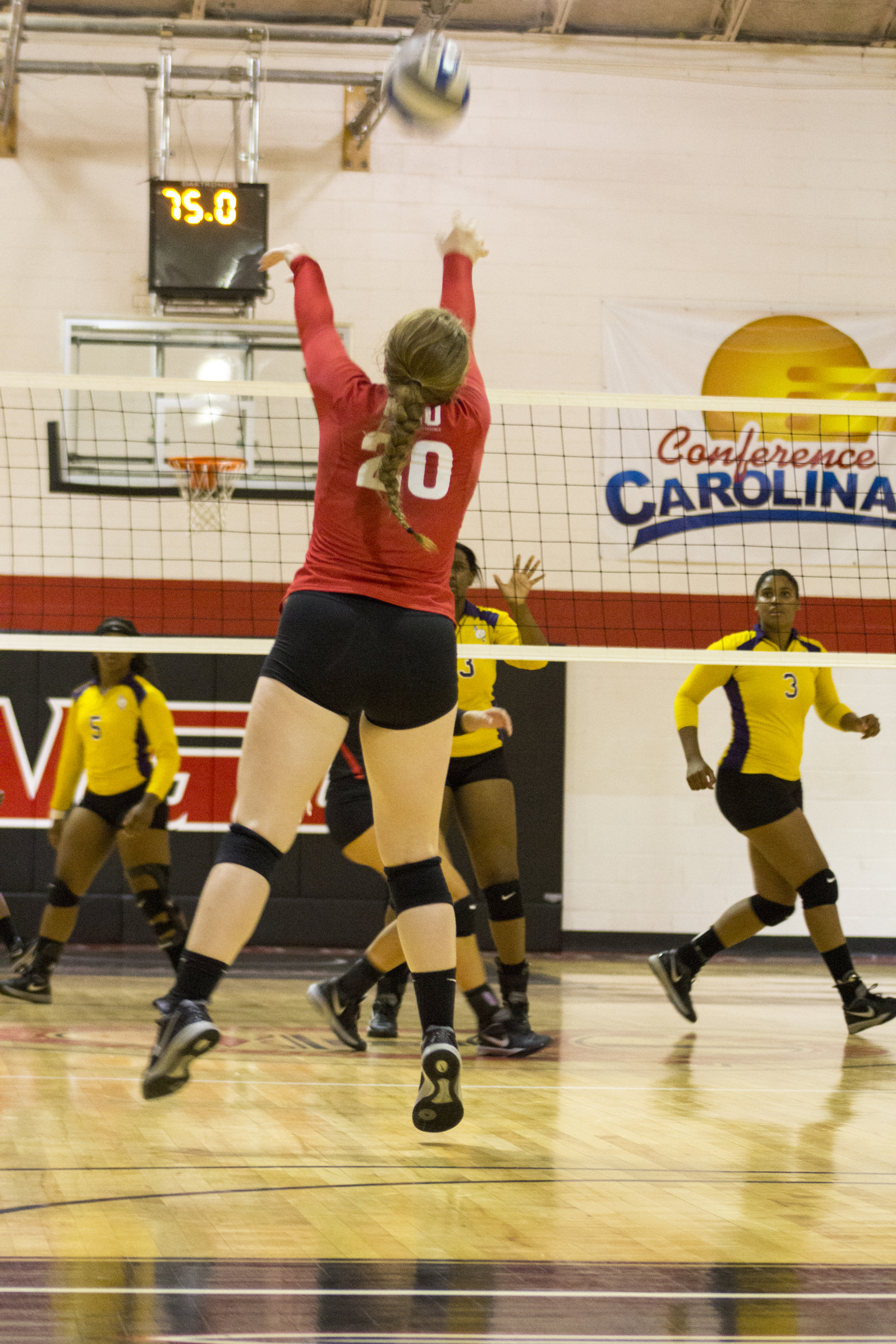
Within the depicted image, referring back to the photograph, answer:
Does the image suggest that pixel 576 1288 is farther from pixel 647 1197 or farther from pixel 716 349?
pixel 716 349

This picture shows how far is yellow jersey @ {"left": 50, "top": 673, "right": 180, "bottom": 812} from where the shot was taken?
22.2ft

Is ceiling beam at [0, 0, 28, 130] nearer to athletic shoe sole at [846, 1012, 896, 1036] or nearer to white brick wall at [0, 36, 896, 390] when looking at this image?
white brick wall at [0, 36, 896, 390]

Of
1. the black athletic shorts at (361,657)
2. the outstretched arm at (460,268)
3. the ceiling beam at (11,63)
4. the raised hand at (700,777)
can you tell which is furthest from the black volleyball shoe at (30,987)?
the ceiling beam at (11,63)

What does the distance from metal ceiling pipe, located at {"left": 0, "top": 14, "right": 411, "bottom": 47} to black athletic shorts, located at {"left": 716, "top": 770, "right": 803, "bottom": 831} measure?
649 cm

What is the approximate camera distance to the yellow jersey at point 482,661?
5648 mm

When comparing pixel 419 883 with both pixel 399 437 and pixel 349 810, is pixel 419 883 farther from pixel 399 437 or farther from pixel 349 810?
pixel 349 810

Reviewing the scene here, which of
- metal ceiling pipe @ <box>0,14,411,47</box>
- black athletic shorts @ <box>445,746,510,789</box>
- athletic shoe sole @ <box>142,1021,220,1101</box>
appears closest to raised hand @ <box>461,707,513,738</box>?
black athletic shorts @ <box>445,746,510,789</box>

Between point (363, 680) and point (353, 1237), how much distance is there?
1.12 metres

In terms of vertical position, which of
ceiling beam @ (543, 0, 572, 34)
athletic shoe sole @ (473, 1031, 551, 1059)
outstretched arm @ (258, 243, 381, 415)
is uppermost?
ceiling beam @ (543, 0, 572, 34)

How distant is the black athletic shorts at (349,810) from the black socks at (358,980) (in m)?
0.48

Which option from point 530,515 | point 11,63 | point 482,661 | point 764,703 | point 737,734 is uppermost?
point 11,63

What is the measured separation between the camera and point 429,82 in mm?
4969

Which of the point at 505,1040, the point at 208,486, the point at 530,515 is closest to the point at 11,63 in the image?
the point at 208,486

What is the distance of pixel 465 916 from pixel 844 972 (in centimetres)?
189
